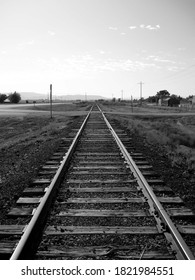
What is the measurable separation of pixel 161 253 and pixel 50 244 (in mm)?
1268

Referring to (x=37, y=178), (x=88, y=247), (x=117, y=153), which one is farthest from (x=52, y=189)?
(x=117, y=153)

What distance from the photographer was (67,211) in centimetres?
372

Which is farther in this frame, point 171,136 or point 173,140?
point 171,136

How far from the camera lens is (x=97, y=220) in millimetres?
3506

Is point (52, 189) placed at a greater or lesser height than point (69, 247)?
greater

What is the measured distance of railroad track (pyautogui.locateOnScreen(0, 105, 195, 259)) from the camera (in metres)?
2.79

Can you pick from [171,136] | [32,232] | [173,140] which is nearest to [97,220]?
[32,232]

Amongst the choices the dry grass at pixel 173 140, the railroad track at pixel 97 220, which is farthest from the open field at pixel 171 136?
the railroad track at pixel 97 220

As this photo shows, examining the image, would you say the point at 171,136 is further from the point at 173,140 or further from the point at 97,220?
the point at 97,220

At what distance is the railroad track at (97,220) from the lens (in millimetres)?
2787

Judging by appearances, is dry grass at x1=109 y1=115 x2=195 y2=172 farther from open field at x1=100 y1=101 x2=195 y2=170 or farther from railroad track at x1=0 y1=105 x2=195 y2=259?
railroad track at x1=0 y1=105 x2=195 y2=259

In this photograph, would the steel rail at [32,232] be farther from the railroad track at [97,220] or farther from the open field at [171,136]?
the open field at [171,136]

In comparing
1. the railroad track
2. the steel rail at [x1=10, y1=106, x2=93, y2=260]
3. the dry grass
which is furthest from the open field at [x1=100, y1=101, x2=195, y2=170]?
the steel rail at [x1=10, y1=106, x2=93, y2=260]
